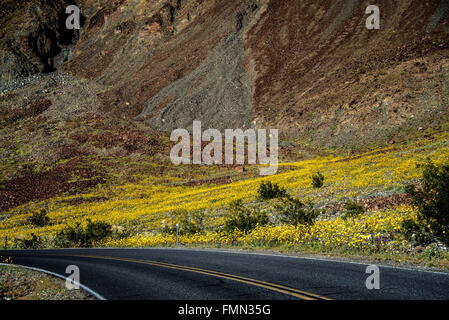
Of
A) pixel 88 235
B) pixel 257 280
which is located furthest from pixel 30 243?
pixel 257 280

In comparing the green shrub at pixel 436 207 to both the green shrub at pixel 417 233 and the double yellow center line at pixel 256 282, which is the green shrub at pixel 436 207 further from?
the double yellow center line at pixel 256 282

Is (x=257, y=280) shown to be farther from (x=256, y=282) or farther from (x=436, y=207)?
(x=436, y=207)

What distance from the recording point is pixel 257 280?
27.7 feet

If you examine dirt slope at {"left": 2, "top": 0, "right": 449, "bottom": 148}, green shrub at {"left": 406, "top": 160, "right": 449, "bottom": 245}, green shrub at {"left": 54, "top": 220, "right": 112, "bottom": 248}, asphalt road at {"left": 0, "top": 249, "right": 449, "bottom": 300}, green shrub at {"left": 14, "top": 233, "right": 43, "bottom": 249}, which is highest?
dirt slope at {"left": 2, "top": 0, "right": 449, "bottom": 148}

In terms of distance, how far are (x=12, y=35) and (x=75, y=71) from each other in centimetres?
3518

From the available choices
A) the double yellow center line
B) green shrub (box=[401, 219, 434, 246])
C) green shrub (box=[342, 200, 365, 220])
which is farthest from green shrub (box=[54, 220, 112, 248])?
green shrub (box=[401, 219, 434, 246])

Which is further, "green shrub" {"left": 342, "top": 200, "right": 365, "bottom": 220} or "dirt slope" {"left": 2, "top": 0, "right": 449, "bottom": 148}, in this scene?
"dirt slope" {"left": 2, "top": 0, "right": 449, "bottom": 148}

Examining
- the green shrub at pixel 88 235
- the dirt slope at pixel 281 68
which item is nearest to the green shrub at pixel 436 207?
the green shrub at pixel 88 235

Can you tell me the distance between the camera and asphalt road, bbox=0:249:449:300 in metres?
6.90

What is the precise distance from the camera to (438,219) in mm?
10859

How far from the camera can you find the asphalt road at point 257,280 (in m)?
6.90

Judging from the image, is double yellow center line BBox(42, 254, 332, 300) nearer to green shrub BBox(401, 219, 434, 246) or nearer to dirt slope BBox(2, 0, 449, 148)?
green shrub BBox(401, 219, 434, 246)
